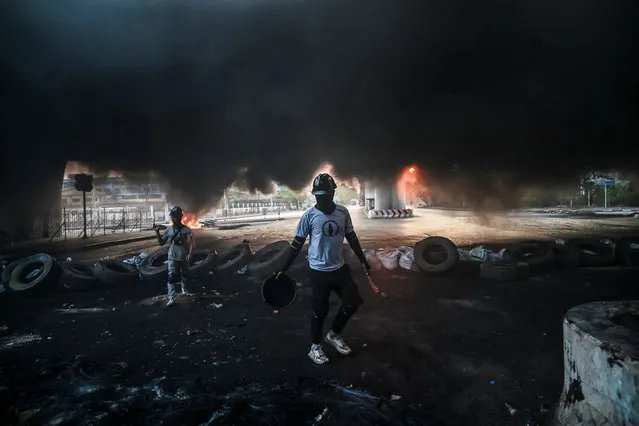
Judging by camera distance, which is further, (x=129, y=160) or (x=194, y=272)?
(x=129, y=160)

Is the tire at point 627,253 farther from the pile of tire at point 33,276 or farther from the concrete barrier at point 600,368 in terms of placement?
the pile of tire at point 33,276

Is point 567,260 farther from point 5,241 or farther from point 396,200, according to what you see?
point 396,200

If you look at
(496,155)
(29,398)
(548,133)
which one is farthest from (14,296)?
(548,133)

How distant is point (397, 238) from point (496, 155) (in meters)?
4.76

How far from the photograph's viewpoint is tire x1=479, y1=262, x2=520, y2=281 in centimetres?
630

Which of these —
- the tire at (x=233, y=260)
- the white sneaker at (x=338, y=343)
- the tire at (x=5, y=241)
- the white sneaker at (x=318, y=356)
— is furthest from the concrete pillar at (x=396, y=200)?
the white sneaker at (x=318, y=356)

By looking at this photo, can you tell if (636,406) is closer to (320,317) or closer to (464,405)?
(464,405)

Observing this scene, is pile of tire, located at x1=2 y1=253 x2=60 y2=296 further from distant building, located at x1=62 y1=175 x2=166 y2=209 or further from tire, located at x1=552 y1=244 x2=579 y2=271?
distant building, located at x1=62 y1=175 x2=166 y2=209

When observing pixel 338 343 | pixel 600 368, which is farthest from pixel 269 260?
pixel 600 368

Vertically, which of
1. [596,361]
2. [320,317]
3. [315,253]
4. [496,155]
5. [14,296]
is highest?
[496,155]

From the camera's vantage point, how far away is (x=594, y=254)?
288 inches

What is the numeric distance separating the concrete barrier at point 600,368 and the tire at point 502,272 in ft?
14.4

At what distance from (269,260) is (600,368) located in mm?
6271

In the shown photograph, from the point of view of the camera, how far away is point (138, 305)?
18.1 ft
